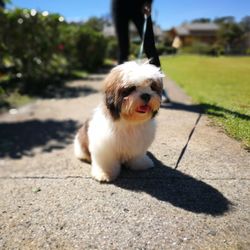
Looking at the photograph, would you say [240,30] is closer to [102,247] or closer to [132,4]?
[102,247]

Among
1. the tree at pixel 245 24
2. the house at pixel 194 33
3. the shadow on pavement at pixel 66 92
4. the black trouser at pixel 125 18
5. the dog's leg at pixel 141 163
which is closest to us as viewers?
the tree at pixel 245 24

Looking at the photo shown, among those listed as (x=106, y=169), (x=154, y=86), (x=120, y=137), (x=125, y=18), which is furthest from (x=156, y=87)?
(x=125, y=18)

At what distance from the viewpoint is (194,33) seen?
16.3ft

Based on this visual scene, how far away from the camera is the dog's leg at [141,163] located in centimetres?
547

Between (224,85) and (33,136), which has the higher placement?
(224,85)

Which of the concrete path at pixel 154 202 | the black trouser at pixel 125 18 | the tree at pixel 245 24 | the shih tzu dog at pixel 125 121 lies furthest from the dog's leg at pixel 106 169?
the black trouser at pixel 125 18

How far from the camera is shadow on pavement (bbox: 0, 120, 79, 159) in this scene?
912cm

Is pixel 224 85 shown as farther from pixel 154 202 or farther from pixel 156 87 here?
pixel 154 202

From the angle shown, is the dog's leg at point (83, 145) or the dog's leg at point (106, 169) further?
the dog's leg at point (83, 145)

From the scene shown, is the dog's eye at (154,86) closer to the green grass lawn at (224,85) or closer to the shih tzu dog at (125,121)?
the shih tzu dog at (125,121)

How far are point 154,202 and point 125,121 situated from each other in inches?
39.0

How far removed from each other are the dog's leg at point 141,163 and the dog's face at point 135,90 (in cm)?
93

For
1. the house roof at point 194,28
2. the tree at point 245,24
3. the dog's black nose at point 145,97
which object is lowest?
the dog's black nose at point 145,97

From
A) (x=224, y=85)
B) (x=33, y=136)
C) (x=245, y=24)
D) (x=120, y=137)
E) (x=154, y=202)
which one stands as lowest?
(x=33, y=136)
